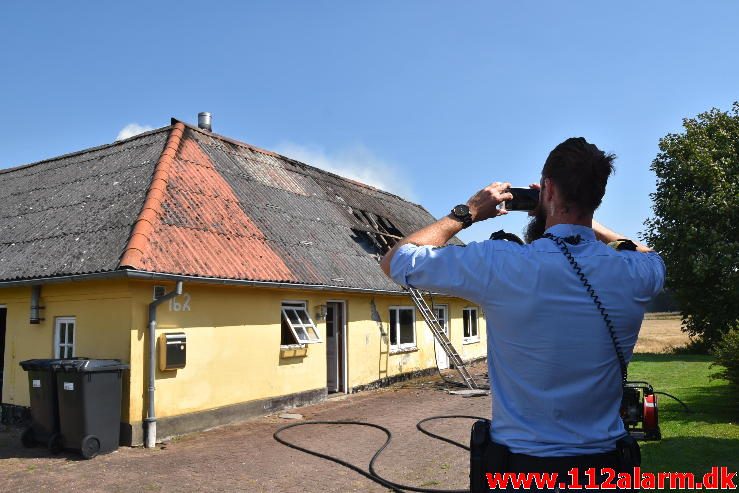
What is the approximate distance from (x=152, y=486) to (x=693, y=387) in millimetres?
13626

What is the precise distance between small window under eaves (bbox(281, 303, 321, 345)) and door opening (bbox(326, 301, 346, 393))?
1.45 m

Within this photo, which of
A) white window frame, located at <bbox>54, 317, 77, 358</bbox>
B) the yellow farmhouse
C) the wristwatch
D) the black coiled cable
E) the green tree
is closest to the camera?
the wristwatch

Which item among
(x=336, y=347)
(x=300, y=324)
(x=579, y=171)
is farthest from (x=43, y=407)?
(x=579, y=171)

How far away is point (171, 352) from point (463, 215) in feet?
27.0

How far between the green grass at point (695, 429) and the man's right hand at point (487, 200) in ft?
20.2

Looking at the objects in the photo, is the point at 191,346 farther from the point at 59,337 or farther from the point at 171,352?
the point at 59,337

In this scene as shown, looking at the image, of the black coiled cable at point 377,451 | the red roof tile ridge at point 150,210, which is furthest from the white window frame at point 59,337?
the black coiled cable at point 377,451

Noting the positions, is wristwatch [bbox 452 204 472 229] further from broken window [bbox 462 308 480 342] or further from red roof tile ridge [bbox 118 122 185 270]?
broken window [bbox 462 308 480 342]

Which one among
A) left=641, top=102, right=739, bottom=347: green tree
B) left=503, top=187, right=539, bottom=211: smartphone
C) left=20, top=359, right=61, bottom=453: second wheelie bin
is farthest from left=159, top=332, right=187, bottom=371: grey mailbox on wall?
left=641, top=102, right=739, bottom=347: green tree

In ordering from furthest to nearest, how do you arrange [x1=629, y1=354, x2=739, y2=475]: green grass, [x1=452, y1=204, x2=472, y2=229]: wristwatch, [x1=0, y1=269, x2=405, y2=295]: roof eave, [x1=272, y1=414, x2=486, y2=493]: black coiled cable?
[x1=0, y1=269, x2=405, y2=295]: roof eave
[x1=629, y1=354, x2=739, y2=475]: green grass
[x1=272, y1=414, x2=486, y2=493]: black coiled cable
[x1=452, y1=204, x2=472, y2=229]: wristwatch

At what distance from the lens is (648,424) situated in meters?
3.08

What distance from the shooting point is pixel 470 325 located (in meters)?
21.5

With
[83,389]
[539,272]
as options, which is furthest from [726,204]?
[539,272]

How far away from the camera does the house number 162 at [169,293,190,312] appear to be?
9.81 meters
